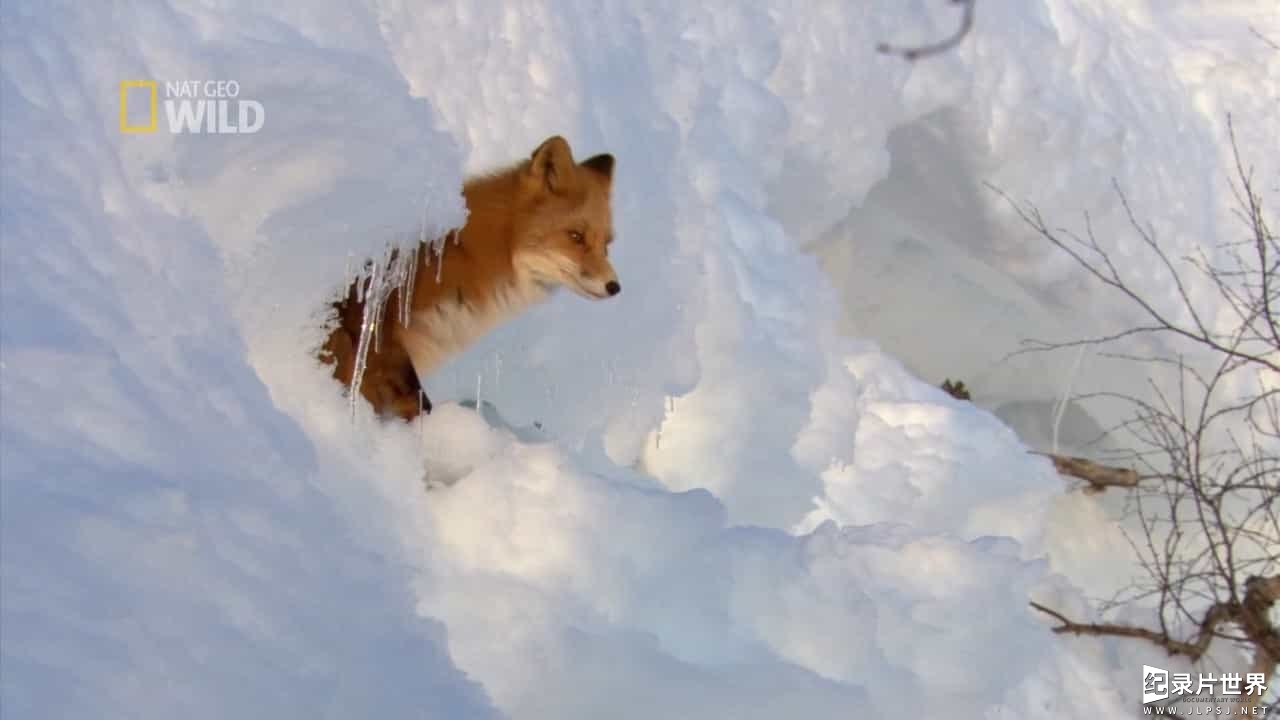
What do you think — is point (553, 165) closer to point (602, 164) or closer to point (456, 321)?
point (602, 164)

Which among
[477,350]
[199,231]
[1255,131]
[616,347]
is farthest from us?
[1255,131]

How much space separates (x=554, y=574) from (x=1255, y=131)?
520 centimetres

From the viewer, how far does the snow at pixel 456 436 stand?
137cm

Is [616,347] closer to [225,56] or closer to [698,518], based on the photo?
[698,518]

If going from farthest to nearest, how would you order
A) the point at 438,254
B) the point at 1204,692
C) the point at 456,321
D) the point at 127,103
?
the point at 1204,692, the point at 456,321, the point at 438,254, the point at 127,103

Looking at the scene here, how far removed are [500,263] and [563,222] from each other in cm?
17

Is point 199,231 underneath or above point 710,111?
underneath

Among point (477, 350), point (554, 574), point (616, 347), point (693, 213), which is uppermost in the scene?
point (693, 213)

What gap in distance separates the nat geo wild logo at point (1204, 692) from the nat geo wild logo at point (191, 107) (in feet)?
7.65

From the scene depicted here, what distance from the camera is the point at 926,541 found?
8.14 ft

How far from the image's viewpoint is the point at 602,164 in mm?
2793

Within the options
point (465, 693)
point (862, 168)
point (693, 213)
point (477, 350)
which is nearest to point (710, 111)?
point (693, 213)

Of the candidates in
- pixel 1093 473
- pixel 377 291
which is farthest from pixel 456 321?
pixel 1093 473

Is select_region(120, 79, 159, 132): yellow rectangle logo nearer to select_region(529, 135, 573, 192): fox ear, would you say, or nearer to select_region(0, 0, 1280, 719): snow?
select_region(0, 0, 1280, 719): snow
